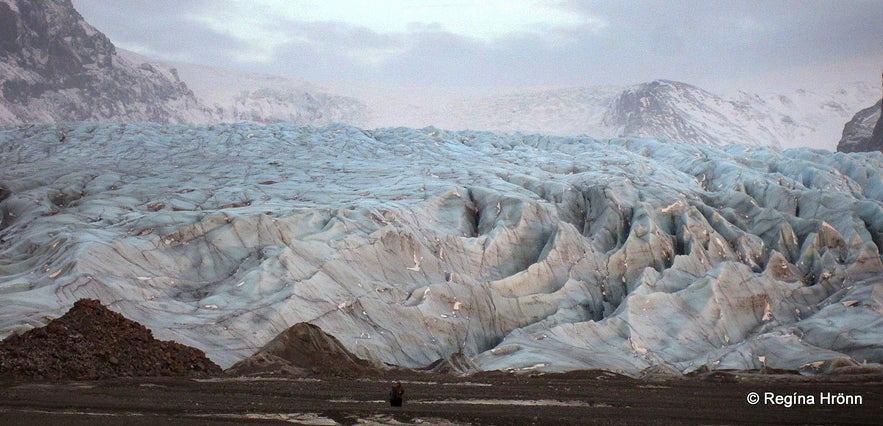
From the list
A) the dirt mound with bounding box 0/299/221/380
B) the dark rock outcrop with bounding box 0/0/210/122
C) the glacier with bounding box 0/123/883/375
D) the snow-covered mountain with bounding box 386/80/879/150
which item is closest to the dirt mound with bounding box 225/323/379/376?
the dirt mound with bounding box 0/299/221/380

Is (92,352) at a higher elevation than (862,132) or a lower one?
lower

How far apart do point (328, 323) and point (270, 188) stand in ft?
44.0

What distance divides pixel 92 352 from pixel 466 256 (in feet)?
57.4

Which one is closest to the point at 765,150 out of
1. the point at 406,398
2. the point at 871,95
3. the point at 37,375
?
the point at 406,398

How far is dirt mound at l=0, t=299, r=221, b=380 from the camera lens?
22734 mm

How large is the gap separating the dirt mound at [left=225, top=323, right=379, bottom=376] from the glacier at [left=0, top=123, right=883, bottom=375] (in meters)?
1.83

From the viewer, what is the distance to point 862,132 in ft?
304

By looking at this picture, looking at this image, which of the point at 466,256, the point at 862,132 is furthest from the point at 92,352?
the point at 862,132

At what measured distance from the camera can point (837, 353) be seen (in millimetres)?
32375

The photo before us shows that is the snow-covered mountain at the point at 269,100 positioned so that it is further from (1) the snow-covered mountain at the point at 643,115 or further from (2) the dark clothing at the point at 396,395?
(2) the dark clothing at the point at 396,395

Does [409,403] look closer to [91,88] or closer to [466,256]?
[466,256]

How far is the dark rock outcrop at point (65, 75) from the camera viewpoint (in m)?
92.2

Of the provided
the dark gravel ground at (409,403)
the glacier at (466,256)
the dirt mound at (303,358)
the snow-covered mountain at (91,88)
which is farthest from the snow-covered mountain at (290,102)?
the dark gravel ground at (409,403)

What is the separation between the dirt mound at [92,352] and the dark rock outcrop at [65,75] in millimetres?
70854
